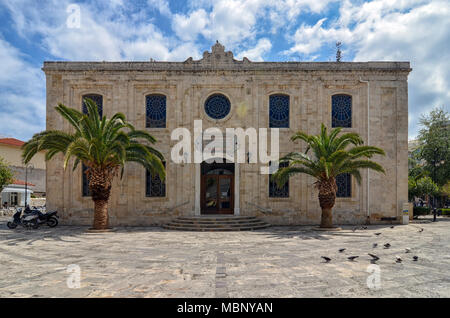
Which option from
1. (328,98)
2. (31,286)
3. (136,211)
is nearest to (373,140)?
(328,98)

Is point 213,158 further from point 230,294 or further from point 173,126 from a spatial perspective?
point 230,294

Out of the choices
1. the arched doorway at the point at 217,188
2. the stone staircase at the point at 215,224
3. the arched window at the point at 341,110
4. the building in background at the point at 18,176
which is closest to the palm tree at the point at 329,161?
the stone staircase at the point at 215,224

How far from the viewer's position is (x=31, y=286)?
627cm

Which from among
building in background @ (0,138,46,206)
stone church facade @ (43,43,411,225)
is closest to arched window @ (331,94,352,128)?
stone church facade @ (43,43,411,225)

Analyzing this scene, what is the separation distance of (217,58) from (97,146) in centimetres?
873

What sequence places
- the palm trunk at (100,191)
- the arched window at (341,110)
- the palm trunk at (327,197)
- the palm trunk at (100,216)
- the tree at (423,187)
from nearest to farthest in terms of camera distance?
1. the palm trunk at (100,191)
2. the palm trunk at (100,216)
3. the palm trunk at (327,197)
4. the arched window at (341,110)
5. the tree at (423,187)

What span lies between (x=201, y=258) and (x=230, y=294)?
335cm

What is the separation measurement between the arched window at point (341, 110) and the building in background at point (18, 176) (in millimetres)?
33915

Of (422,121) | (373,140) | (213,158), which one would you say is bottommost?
(213,158)

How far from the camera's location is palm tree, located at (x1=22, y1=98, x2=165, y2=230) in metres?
13.9

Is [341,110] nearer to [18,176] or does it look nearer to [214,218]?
[214,218]

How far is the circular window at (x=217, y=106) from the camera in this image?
1781 cm

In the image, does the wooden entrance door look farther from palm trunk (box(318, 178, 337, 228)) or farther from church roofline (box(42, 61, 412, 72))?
church roofline (box(42, 61, 412, 72))

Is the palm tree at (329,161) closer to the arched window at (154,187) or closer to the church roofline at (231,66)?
the church roofline at (231,66)
